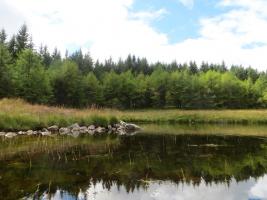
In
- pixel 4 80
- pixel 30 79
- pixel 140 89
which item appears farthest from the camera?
pixel 140 89

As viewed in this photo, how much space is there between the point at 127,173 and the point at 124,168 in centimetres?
76

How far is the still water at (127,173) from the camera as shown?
8.70 m

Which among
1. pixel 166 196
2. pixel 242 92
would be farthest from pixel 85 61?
pixel 166 196

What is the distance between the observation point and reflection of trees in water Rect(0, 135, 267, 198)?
9422mm

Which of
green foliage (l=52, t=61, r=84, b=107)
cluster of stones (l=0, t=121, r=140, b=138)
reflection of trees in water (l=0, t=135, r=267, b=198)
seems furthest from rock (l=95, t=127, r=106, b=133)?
green foliage (l=52, t=61, r=84, b=107)

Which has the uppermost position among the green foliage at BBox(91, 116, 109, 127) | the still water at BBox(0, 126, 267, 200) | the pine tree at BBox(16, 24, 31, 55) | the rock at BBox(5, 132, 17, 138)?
the pine tree at BBox(16, 24, 31, 55)

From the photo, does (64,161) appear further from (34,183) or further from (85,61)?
(85,61)

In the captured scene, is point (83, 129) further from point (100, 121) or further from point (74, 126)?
point (100, 121)

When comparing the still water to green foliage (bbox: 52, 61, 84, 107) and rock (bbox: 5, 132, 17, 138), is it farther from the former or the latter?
green foliage (bbox: 52, 61, 84, 107)

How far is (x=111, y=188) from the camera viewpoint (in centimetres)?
918

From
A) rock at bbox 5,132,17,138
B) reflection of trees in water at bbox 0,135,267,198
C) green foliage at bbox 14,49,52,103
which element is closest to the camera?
reflection of trees in water at bbox 0,135,267,198

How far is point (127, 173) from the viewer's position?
10992 mm

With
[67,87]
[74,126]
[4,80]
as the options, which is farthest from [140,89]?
[74,126]

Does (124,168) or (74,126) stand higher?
(74,126)
